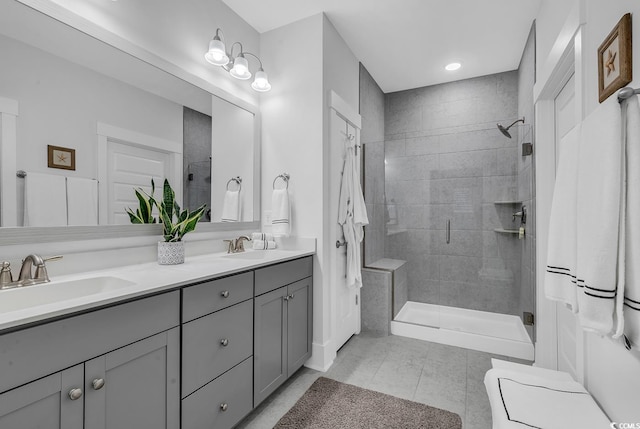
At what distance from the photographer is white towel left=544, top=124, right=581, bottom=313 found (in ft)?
3.66

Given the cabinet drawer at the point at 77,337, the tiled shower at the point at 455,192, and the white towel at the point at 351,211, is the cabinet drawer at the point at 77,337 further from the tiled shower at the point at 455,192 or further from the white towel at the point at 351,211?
the tiled shower at the point at 455,192

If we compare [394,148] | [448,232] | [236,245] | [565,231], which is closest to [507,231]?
[448,232]

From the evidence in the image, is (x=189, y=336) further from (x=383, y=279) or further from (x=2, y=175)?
(x=383, y=279)

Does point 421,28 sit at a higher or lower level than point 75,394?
higher

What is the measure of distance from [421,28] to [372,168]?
1305mm

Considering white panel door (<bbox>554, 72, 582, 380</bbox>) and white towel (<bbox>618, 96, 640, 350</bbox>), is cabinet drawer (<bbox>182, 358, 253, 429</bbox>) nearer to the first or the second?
white towel (<bbox>618, 96, 640, 350</bbox>)

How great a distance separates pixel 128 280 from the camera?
1.26 metres

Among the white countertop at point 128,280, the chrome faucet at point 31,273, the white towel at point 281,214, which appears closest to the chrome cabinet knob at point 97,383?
the white countertop at point 128,280

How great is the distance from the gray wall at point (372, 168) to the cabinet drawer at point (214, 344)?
1743mm

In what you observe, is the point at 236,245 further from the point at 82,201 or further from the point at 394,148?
the point at 394,148

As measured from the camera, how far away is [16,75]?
123 cm

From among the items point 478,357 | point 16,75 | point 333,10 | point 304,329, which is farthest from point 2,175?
point 478,357

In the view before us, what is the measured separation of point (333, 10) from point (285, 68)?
540 mm

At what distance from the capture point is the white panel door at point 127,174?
1.53m
